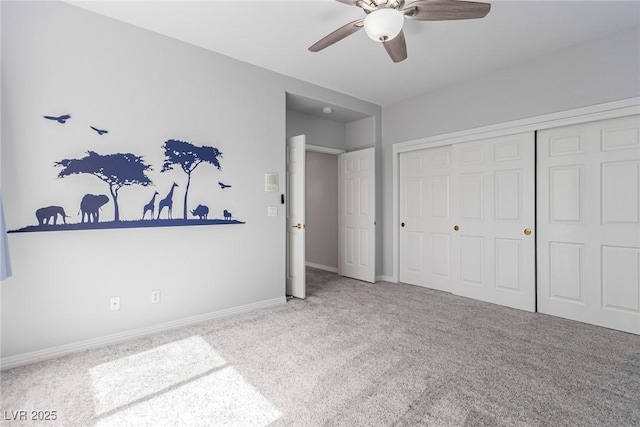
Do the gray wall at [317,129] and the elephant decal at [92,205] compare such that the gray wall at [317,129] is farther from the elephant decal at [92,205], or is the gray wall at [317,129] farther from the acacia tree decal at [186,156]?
the elephant decal at [92,205]

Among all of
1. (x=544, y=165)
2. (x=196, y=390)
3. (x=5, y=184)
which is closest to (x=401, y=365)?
(x=196, y=390)

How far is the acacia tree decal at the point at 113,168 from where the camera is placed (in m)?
2.45

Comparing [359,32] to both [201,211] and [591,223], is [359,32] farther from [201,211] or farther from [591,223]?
[591,223]

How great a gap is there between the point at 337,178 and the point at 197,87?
9.49 feet

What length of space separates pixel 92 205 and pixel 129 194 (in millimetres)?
278

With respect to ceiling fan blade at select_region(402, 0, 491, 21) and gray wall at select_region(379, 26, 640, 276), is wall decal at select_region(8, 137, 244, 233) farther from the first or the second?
gray wall at select_region(379, 26, 640, 276)

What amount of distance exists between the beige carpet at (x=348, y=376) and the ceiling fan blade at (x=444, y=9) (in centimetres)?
230

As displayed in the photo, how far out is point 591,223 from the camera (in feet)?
9.95

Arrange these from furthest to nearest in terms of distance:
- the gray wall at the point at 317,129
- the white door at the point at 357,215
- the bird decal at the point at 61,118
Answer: the white door at the point at 357,215 < the gray wall at the point at 317,129 < the bird decal at the point at 61,118

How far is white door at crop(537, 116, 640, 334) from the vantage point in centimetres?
283

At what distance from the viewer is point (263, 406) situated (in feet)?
5.84

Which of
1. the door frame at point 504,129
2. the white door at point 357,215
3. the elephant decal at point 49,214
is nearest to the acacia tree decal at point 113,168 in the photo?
the elephant decal at point 49,214

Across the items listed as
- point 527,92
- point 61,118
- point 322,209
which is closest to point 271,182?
point 61,118

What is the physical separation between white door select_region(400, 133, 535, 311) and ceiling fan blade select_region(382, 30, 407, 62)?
1.90m
